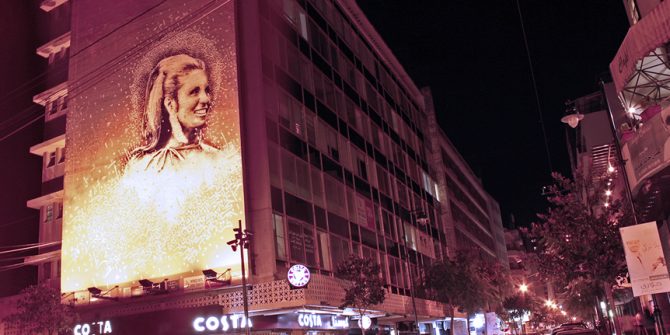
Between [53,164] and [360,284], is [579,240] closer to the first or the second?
[360,284]

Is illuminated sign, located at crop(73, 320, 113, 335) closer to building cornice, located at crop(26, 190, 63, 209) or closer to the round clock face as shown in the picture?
the round clock face

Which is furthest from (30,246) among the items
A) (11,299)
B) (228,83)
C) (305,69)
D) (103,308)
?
(305,69)

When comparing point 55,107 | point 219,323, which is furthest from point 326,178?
point 55,107

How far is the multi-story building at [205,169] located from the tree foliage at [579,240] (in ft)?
36.4

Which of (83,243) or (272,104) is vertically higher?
(272,104)

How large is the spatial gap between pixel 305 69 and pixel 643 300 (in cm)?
2731

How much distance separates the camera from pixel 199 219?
29672 mm

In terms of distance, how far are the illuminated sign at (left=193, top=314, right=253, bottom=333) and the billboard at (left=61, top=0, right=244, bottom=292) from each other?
2109 mm

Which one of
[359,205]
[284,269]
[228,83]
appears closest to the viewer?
[284,269]

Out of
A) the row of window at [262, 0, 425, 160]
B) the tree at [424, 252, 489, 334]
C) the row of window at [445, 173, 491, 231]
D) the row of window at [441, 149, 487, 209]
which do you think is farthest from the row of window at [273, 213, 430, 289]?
the row of window at [441, 149, 487, 209]

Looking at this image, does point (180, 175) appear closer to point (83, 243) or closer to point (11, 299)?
point (83, 243)

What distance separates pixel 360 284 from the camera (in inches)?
1210

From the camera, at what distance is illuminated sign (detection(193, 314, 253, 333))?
27.3 metres

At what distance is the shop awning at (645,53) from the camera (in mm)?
19953
